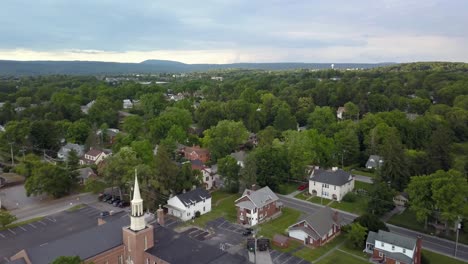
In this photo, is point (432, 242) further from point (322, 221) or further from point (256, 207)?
point (256, 207)

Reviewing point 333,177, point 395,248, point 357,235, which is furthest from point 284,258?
point 333,177

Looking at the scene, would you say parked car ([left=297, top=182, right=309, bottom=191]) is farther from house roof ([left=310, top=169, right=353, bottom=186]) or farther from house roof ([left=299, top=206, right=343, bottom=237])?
house roof ([left=299, top=206, right=343, bottom=237])

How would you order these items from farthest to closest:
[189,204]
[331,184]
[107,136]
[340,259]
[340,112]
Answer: [340,112]
[107,136]
[331,184]
[189,204]
[340,259]

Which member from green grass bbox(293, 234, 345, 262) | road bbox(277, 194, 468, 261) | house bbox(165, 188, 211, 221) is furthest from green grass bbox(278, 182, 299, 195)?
green grass bbox(293, 234, 345, 262)

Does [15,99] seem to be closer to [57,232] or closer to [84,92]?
[84,92]

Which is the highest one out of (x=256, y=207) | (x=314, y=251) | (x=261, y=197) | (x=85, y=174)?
(x=261, y=197)

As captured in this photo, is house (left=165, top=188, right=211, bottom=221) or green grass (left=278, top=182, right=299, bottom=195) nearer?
house (left=165, top=188, right=211, bottom=221)
